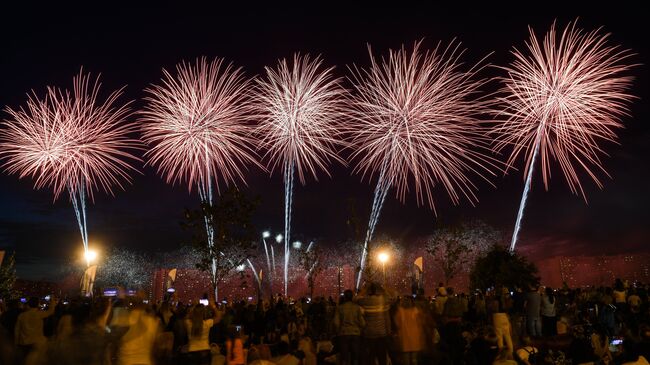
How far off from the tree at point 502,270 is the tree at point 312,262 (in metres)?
14.2

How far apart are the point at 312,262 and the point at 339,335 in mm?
40919

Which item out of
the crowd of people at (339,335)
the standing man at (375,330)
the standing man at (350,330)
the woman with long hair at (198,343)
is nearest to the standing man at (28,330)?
the crowd of people at (339,335)

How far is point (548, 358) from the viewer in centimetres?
765

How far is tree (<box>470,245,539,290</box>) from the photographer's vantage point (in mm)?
44156

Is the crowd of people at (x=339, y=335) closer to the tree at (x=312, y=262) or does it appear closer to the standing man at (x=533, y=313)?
the standing man at (x=533, y=313)

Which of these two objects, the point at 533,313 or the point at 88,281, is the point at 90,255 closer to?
the point at 88,281

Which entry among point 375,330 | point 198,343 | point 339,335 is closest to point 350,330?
point 339,335

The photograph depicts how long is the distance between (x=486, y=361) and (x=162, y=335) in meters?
5.44

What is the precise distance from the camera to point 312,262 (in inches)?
2003

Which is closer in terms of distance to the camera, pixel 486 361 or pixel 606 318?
pixel 486 361

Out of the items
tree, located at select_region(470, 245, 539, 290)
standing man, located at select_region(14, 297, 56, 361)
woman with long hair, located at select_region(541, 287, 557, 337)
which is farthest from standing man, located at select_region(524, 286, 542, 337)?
tree, located at select_region(470, 245, 539, 290)

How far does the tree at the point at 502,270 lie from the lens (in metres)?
44.2

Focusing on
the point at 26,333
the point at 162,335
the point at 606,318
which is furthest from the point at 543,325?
the point at 26,333

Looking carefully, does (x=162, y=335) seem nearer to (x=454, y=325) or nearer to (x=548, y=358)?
(x=548, y=358)
